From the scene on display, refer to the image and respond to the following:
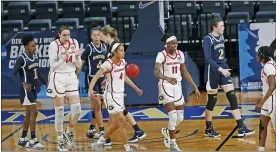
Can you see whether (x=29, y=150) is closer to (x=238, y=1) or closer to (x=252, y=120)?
(x=252, y=120)

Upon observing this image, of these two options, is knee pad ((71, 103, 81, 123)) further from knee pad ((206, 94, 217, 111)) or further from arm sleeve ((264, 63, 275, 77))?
arm sleeve ((264, 63, 275, 77))

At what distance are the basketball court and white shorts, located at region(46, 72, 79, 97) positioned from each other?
838 mm

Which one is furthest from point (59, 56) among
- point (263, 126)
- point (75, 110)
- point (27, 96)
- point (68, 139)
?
point (263, 126)

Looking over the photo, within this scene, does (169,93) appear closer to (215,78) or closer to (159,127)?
(215,78)

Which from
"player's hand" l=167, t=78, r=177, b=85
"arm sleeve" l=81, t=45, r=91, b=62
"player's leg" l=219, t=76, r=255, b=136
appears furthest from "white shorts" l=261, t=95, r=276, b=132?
"arm sleeve" l=81, t=45, r=91, b=62

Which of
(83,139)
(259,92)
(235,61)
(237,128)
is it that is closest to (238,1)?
(235,61)

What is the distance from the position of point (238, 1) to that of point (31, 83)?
923cm

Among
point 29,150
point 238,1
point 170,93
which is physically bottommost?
point 29,150

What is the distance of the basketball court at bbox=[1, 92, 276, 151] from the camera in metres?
9.87

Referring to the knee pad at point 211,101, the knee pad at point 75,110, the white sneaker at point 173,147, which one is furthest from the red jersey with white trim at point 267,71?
the knee pad at point 75,110

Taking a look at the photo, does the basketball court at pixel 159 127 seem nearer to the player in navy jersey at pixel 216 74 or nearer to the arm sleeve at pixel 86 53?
the player in navy jersey at pixel 216 74

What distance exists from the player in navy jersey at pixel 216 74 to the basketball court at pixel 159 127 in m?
0.20

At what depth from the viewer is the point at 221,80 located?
412 inches

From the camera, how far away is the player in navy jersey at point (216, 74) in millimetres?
10205
